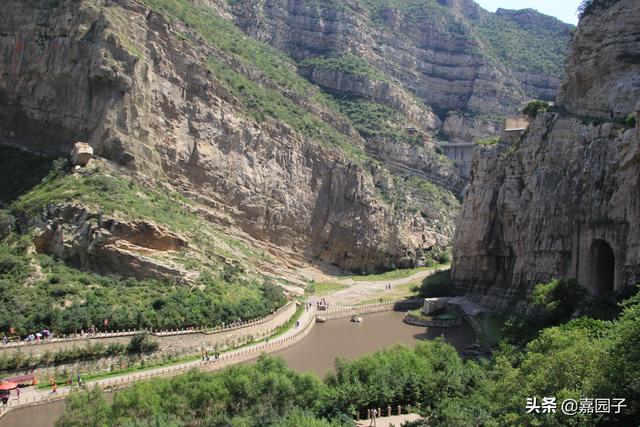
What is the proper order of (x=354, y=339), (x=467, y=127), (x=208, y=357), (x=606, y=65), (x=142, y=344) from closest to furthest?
(x=142, y=344) < (x=208, y=357) < (x=606, y=65) < (x=354, y=339) < (x=467, y=127)

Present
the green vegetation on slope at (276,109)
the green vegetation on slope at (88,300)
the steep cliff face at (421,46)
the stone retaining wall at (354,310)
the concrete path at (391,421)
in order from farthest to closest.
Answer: the steep cliff face at (421,46) < the green vegetation on slope at (276,109) < the stone retaining wall at (354,310) < the green vegetation on slope at (88,300) < the concrete path at (391,421)

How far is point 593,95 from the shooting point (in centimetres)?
4525

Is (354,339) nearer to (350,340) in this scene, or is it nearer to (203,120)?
(350,340)

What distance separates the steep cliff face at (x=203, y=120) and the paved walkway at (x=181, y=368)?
21067 mm

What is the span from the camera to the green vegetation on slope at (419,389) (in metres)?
18.7

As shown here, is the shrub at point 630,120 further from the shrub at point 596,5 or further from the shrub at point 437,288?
the shrub at point 437,288

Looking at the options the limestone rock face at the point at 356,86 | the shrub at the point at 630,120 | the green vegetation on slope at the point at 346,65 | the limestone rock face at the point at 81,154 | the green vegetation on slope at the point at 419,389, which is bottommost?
the green vegetation on slope at the point at 419,389

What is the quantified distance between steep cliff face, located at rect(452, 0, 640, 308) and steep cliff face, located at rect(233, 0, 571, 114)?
68272 millimetres

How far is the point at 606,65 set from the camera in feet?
145

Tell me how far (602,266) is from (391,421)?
848 inches

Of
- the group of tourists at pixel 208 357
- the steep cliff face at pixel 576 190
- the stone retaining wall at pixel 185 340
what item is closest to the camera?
the stone retaining wall at pixel 185 340

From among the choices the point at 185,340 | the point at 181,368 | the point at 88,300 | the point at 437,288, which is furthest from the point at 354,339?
the point at 88,300

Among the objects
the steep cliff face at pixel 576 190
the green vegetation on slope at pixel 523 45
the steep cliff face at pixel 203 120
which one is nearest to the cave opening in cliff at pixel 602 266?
the steep cliff face at pixel 576 190

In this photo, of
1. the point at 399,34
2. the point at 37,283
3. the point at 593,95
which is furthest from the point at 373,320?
the point at 399,34
